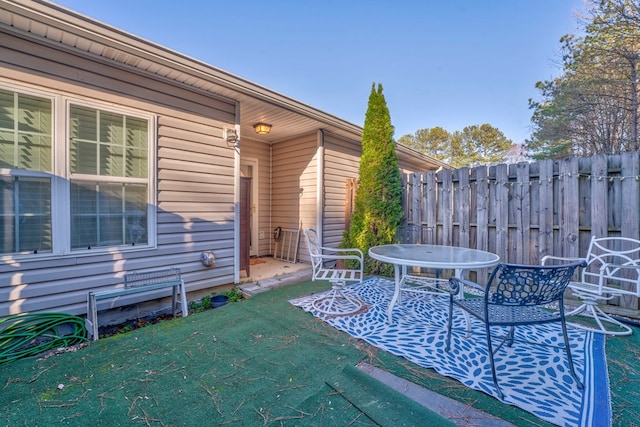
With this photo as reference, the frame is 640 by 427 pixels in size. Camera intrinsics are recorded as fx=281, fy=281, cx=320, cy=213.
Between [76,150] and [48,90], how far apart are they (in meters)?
0.56

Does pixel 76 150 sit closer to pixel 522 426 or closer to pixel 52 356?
pixel 52 356

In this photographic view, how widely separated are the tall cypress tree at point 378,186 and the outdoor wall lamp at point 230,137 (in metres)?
2.28

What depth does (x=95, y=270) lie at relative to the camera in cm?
296

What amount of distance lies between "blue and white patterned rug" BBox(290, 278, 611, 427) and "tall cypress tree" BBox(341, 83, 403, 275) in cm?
172

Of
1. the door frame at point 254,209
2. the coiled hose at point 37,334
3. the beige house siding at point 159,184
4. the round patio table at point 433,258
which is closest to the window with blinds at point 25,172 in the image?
the beige house siding at point 159,184

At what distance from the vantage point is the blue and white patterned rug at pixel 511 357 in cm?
165

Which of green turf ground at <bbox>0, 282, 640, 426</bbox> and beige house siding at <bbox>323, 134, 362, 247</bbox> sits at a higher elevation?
beige house siding at <bbox>323, 134, 362, 247</bbox>

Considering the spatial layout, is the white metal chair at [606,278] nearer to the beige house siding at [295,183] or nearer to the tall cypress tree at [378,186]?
the tall cypress tree at [378,186]

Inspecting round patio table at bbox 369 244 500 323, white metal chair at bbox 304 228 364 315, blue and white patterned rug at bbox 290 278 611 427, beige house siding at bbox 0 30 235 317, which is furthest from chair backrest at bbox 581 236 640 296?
beige house siding at bbox 0 30 235 317

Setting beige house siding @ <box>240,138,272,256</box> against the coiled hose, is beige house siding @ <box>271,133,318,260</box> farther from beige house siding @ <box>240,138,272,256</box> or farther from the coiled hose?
the coiled hose

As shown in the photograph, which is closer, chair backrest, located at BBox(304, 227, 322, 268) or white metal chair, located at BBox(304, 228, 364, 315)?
white metal chair, located at BBox(304, 228, 364, 315)

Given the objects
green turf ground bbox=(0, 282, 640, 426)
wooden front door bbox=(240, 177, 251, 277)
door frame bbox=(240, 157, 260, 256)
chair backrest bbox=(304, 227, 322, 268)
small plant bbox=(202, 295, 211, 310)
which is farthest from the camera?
door frame bbox=(240, 157, 260, 256)

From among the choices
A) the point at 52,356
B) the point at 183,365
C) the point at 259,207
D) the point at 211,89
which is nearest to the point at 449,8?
the point at 211,89

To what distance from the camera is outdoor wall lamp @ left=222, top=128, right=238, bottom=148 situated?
3990 mm
